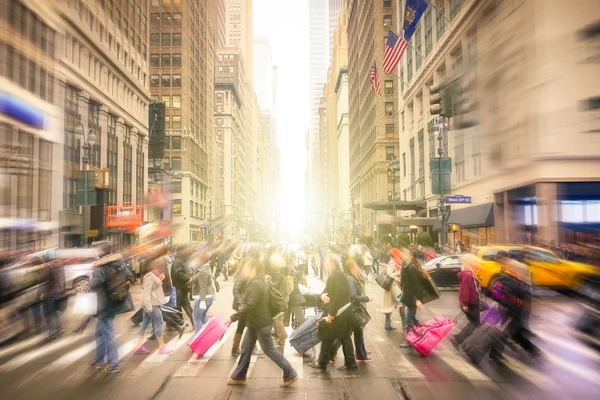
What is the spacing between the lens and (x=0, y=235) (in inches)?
215

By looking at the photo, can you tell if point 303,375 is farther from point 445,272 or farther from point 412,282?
point 445,272

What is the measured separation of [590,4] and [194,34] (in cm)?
8608

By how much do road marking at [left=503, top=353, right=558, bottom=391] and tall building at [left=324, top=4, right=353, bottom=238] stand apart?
104 meters

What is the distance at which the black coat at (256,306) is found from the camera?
834 cm

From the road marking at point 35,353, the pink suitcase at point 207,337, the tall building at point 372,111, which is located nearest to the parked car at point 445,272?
the pink suitcase at point 207,337

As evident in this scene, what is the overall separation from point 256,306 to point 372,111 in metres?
75.7

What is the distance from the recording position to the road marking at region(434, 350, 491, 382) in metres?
8.74

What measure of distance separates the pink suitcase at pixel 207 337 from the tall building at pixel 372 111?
190 feet

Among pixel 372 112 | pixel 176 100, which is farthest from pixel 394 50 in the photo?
pixel 176 100

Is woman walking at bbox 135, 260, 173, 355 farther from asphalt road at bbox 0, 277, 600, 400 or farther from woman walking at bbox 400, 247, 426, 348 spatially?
woman walking at bbox 400, 247, 426, 348

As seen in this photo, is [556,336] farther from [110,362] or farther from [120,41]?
[120,41]

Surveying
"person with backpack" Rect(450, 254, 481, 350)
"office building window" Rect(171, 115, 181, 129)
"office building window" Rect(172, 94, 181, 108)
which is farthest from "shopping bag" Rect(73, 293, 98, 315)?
"office building window" Rect(172, 94, 181, 108)

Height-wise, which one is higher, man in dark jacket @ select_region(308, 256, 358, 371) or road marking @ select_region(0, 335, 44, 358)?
man in dark jacket @ select_region(308, 256, 358, 371)

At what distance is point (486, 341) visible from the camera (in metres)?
9.65
